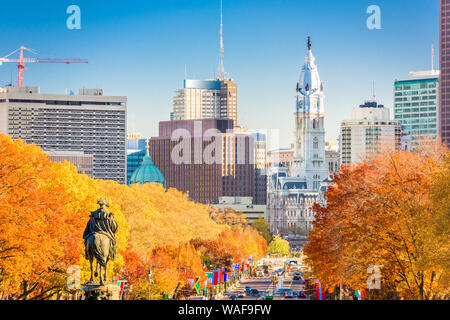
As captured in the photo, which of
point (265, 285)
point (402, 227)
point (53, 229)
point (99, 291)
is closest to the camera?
point (99, 291)

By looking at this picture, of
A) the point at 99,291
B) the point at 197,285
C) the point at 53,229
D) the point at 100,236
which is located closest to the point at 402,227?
the point at 53,229

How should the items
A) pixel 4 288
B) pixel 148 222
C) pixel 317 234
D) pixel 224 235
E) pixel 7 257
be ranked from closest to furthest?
pixel 7 257 < pixel 4 288 < pixel 317 234 < pixel 148 222 < pixel 224 235

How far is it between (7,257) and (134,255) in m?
39.6

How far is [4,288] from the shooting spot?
241 ft

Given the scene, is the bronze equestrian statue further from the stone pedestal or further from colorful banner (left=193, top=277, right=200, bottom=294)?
colorful banner (left=193, top=277, right=200, bottom=294)

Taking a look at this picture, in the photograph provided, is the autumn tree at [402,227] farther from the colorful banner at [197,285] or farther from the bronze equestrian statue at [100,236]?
the colorful banner at [197,285]

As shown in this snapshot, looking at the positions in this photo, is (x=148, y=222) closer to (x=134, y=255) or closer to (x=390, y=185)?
(x=134, y=255)

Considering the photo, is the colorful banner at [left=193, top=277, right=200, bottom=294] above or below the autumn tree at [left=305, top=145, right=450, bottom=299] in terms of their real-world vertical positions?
below

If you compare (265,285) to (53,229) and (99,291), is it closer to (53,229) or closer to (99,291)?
(53,229)

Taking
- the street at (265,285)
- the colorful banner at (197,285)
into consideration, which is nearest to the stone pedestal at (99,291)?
the colorful banner at (197,285)

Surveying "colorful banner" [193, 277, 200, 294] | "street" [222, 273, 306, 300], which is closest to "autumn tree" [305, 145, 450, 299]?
"colorful banner" [193, 277, 200, 294]

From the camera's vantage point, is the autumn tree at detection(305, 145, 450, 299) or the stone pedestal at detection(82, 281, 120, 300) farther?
the autumn tree at detection(305, 145, 450, 299)
